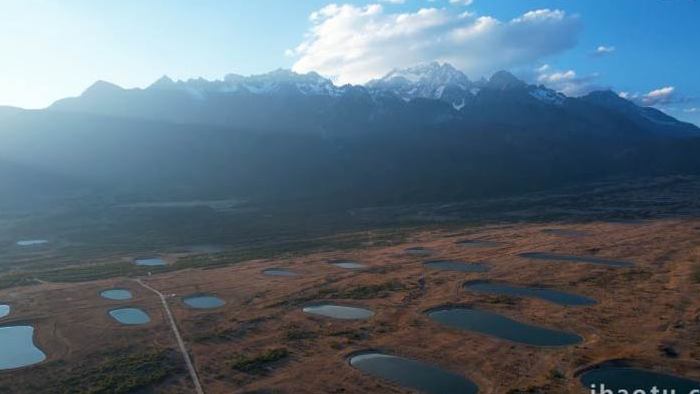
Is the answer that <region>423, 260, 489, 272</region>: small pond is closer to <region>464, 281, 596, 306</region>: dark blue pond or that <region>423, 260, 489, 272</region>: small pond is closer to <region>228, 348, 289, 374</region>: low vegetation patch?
<region>464, 281, 596, 306</region>: dark blue pond

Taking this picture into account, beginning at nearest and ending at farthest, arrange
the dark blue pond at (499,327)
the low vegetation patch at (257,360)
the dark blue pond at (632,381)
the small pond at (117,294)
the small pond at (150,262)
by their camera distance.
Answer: the dark blue pond at (632,381) < the low vegetation patch at (257,360) < the dark blue pond at (499,327) < the small pond at (117,294) < the small pond at (150,262)

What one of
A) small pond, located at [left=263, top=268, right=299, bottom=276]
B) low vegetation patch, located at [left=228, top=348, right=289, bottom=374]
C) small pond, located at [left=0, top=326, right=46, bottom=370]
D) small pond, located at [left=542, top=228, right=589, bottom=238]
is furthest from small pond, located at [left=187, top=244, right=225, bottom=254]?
small pond, located at [left=542, top=228, right=589, bottom=238]

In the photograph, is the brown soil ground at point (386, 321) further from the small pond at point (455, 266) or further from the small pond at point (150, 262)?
the small pond at point (150, 262)

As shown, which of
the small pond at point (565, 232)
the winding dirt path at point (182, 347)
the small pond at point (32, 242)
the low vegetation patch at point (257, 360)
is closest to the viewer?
the winding dirt path at point (182, 347)

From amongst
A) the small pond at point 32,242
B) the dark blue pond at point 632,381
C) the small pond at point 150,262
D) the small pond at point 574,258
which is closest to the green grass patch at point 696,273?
the small pond at point 574,258

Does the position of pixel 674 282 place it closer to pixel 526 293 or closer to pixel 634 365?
pixel 526 293

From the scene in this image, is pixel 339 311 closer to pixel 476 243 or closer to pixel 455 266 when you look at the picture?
pixel 455 266
